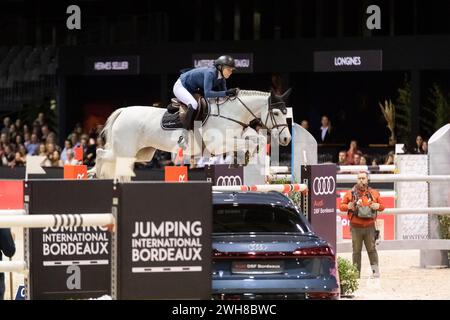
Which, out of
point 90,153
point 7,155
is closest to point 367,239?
point 90,153

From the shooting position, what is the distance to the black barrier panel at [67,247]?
23.2 feet

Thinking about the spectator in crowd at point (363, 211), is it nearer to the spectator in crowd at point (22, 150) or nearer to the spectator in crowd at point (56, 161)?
the spectator in crowd at point (56, 161)

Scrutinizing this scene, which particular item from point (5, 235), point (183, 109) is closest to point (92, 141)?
point (183, 109)

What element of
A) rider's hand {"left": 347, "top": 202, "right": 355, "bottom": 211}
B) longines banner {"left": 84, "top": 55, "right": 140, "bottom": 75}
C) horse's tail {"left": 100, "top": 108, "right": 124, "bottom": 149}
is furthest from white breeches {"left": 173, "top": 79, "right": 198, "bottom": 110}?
longines banner {"left": 84, "top": 55, "right": 140, "bottom": 75}

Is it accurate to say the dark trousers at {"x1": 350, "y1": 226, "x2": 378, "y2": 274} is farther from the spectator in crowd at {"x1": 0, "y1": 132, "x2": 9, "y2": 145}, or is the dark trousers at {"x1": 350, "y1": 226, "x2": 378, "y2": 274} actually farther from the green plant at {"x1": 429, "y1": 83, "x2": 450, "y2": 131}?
the spectator in crowd at {"x1": 0, "y1": 132, "x2": 9, "y2": 145}

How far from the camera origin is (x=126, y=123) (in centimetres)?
1550

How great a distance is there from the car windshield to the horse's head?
6114 millimetres

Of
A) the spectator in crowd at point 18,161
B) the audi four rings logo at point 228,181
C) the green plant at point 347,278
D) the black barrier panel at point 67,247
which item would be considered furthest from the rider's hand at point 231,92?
the spectator in crowd at point 18,161

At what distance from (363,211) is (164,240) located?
6487mm

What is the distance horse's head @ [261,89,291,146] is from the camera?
1465 cm

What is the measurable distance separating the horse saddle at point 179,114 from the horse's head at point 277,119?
818 mm

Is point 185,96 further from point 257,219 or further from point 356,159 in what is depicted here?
point 356,159

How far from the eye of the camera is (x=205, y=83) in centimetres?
1457
